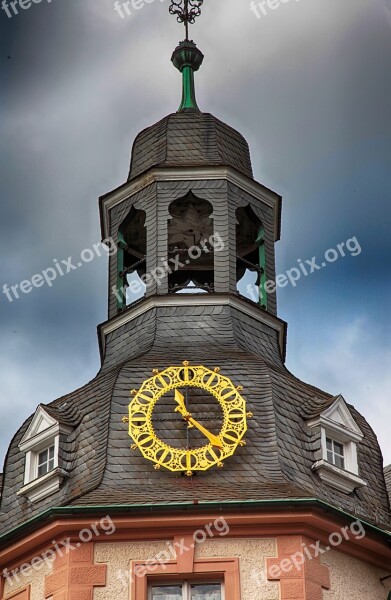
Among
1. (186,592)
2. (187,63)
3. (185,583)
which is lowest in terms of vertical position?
(186,592)

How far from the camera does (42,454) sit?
33312mm

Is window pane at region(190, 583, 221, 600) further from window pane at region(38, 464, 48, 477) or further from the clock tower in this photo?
window pane at region(38, 464, 48, 477)

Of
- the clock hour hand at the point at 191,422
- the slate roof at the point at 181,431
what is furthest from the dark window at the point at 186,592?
the clock hour hand at the point at 191,422

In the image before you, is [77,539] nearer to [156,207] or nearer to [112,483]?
[112,483]

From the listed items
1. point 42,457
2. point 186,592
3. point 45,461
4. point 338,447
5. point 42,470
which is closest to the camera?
point 186,592

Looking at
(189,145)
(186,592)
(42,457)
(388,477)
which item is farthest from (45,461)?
(189,145)

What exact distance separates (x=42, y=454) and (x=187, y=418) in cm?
265

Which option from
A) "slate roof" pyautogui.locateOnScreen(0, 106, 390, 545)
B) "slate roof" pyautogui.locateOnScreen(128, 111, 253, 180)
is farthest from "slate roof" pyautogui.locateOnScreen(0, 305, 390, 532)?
"slate roof" pyautogui.locateOnScreen(128, 111, 253, 180)

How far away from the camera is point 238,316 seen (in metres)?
35.7

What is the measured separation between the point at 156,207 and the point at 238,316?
2.57 meters

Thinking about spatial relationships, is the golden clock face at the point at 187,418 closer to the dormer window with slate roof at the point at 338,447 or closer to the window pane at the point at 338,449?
the dormer window with slate roof at the point at 338,447

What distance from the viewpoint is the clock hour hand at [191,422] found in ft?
104

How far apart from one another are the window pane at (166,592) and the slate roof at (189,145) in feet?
30.6

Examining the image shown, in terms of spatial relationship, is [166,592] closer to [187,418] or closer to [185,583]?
[185,583]
